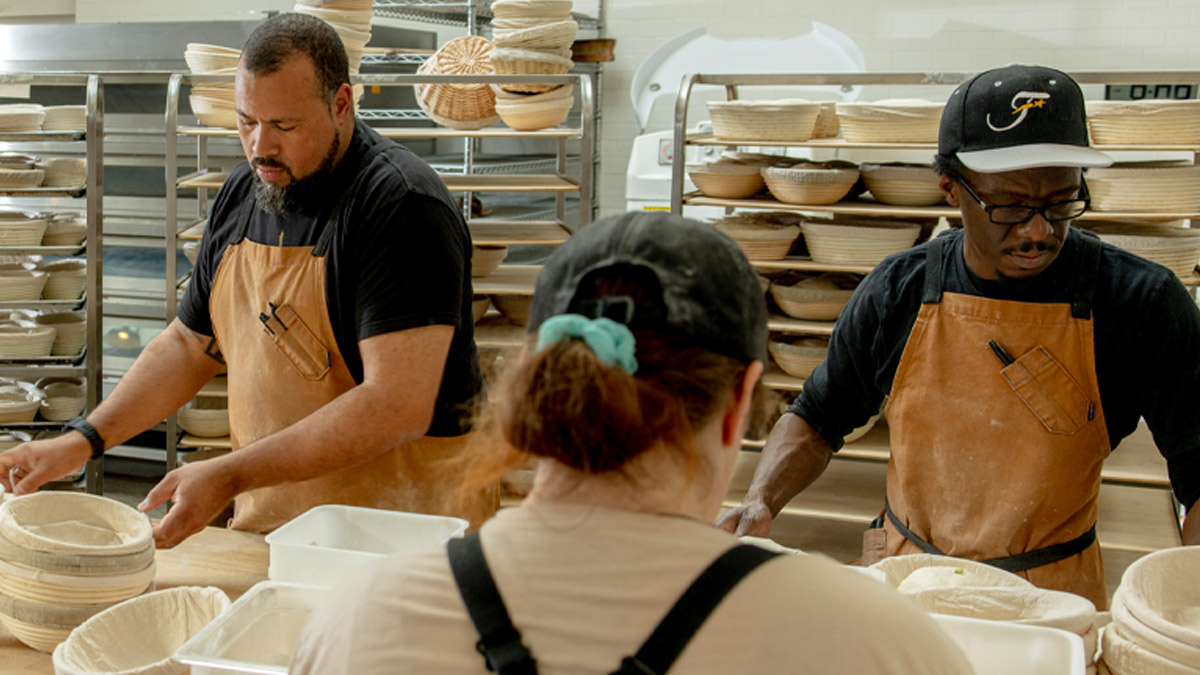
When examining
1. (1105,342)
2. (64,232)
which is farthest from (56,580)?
(64,232)

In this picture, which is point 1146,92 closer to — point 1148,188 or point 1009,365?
point 1148,188

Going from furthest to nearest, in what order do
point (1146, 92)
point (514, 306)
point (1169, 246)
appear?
point (1146, 92) < point (514, 306) < point (1169, 246)

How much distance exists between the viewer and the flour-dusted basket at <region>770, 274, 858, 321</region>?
3.76 metres

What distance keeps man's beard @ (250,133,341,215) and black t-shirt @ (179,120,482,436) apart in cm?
1

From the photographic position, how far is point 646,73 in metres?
6.19

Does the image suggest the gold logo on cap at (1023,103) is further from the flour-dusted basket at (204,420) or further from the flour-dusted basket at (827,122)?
the flour-dusted basket at (204,420)

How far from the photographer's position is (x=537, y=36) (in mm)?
3812

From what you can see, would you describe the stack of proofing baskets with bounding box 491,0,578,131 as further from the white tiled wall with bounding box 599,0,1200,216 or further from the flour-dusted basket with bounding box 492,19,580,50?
the white tiled wall with bounding box 599,0,1200,216

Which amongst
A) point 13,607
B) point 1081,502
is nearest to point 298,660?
point 13,607

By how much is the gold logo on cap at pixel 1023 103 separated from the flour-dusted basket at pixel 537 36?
2.30 m

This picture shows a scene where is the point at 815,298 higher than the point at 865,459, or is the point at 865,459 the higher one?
the point at 815,298

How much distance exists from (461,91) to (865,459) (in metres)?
2.11

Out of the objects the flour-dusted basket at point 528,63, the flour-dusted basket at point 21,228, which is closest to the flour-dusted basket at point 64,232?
the flour-dusted basket at point 21,228

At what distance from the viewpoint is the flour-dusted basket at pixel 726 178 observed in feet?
12.5
